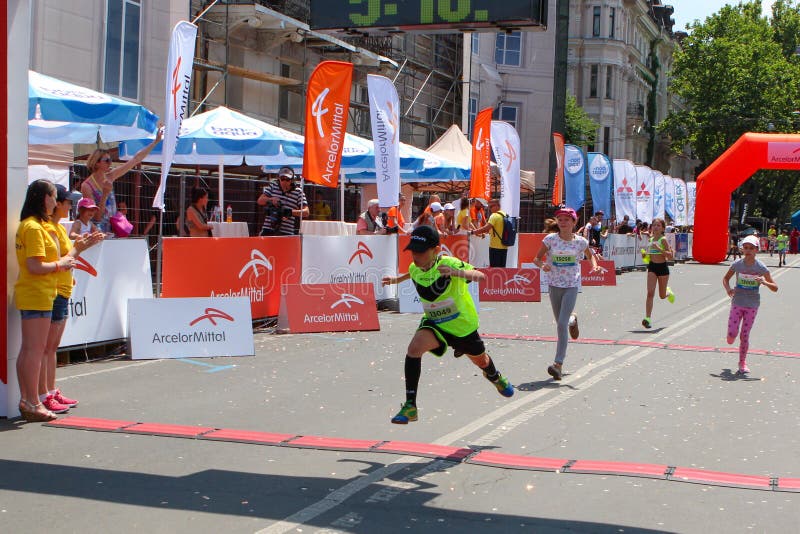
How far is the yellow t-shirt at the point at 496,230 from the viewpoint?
20.4 metres

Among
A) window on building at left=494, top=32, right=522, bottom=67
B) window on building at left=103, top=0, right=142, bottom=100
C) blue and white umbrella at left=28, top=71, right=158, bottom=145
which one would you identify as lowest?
blue and white umbrella at left=28, top=71, right=158, bottom=145

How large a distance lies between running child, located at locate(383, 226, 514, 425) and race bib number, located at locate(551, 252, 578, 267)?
3.65 meters

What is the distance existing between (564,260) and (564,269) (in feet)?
0.32

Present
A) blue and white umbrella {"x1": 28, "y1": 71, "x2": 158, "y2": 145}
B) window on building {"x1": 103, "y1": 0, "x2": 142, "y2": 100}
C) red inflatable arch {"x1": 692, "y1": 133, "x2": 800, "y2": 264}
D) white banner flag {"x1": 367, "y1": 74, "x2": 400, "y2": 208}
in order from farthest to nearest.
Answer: red inflatable arch {"x1": 692, "y1": 133, "x2": 800, "y2": 264} → window on building {"x1": 103, "y1": 0, "x2": 142, "y2": 100} → white banner flag {"x1": 367, "y1": 74, "x2": 400, "y2": 208} → blue and white umbrella {"x1": 28, "y1": 71, "x2": 158, "y2": 145}

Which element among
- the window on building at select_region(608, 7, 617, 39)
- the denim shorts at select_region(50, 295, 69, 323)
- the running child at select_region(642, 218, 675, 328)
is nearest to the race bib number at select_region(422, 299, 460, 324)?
the denim shorts at select_region(50, 295, 69, 323)

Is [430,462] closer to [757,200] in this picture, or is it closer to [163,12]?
[163,12]

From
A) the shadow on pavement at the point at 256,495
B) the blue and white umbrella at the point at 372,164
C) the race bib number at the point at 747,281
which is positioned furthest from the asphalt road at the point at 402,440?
the blue and white umbrella at the point at 372,164

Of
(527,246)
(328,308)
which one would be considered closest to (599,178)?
(527,246)

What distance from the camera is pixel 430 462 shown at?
6.76 metres

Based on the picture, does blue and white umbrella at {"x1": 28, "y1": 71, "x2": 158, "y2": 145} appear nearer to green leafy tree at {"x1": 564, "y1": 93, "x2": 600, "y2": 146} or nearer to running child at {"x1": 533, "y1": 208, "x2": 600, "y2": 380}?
running child at {"x1": 533, "y1": 208, "x2": 600, "y2": 380}

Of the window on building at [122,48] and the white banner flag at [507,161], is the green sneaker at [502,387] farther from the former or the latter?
the window on building at [122,48]

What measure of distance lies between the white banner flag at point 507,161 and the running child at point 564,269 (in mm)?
9947

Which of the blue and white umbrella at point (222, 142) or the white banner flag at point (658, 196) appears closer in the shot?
the blue and white umbrella at point (222, 142)

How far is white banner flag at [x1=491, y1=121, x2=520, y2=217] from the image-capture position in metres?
21.5
